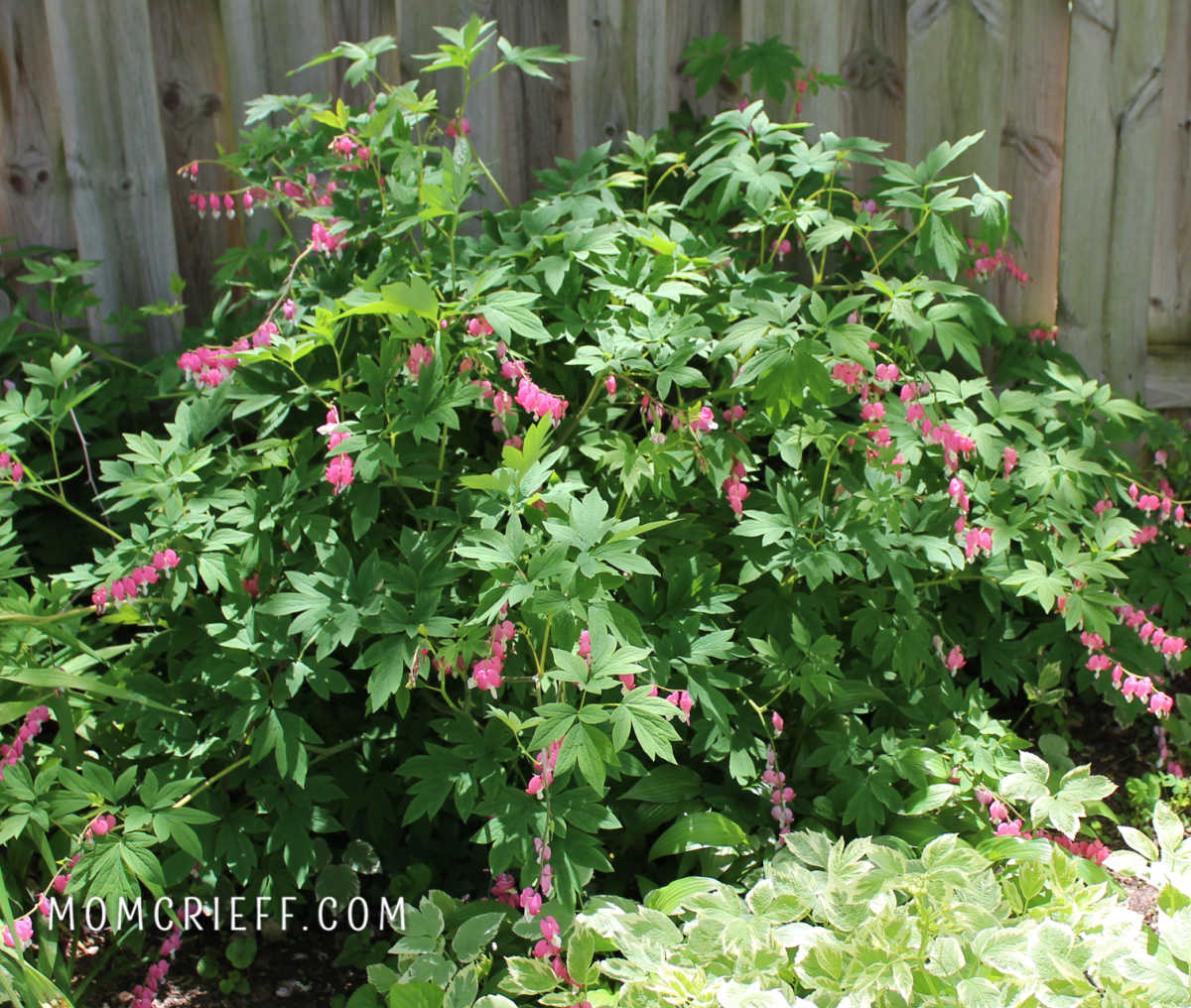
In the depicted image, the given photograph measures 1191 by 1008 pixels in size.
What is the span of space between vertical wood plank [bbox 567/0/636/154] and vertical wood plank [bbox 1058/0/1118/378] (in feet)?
4.33

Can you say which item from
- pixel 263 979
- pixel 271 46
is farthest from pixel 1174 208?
pixel 263 979

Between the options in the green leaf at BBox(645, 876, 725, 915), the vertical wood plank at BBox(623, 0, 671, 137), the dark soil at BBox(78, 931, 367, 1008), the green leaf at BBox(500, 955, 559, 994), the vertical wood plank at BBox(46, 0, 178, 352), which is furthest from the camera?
the vertical wood plank at BBox(623, 0, 671, 137)

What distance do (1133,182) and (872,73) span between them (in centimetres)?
85

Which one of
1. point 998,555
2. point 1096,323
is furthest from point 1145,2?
point 998,555

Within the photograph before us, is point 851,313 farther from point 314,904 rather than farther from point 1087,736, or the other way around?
point 314,904

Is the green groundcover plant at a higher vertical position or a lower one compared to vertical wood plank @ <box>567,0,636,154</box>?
lower

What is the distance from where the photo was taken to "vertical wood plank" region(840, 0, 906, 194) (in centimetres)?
337

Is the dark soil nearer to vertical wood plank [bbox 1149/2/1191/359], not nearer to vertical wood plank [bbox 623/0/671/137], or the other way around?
vertical wood plank [bbox 623/0/671/137]

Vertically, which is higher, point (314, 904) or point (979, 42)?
point (979, 42)

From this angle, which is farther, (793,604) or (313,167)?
(313,167)

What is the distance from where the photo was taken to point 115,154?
10.9 feet

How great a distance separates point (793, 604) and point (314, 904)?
1303 millimetres

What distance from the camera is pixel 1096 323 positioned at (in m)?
3.51

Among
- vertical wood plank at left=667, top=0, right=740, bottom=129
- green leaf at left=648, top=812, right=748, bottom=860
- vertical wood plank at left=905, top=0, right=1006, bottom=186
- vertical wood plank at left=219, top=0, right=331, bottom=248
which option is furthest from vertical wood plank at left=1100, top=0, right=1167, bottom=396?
vertical wood plank at left=219, top=0, right=331, bottom=248
